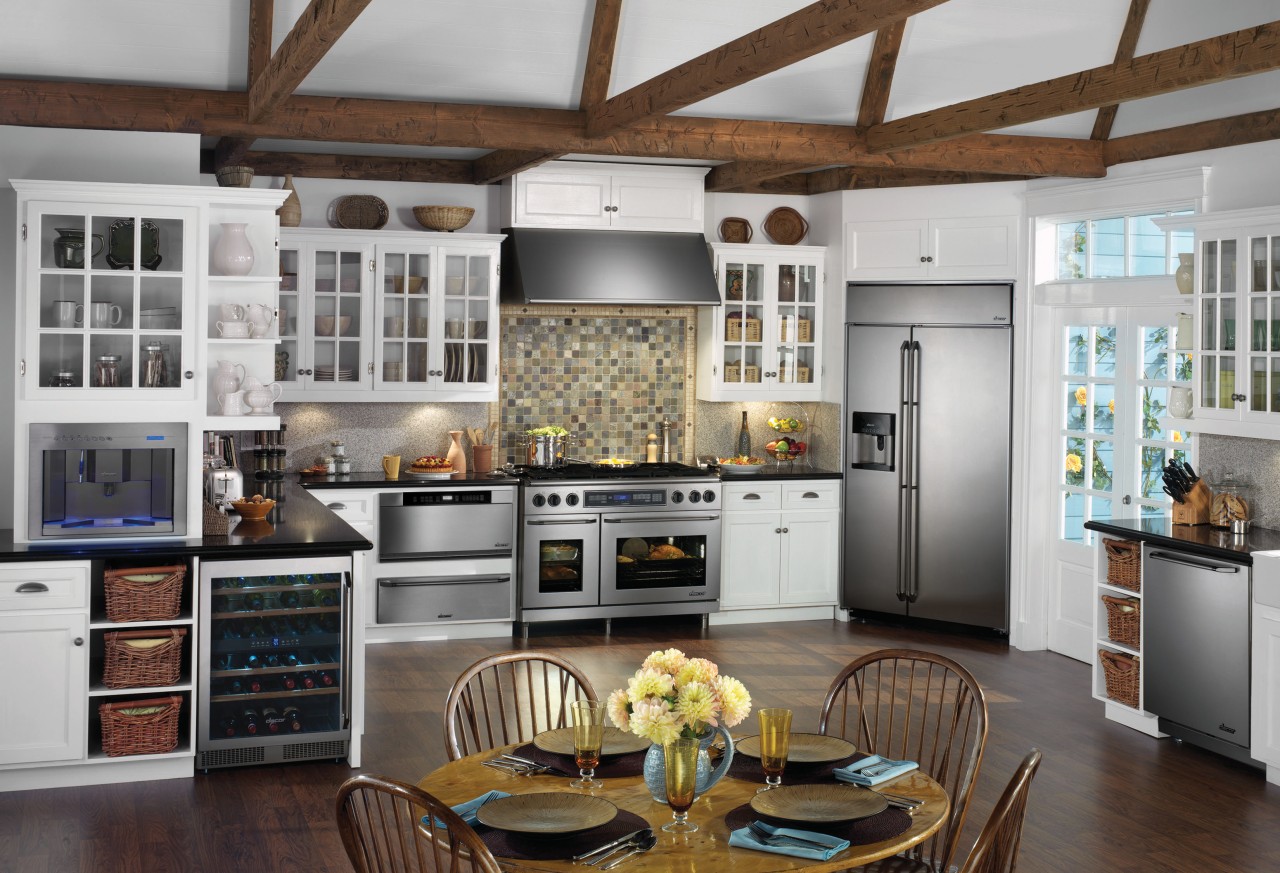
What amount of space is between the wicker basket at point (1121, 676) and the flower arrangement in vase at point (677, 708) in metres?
3.81

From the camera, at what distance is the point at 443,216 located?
779cm

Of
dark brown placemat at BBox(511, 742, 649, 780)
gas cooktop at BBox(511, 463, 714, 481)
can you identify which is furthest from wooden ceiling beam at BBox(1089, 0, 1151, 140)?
dark brown placemat at BBox(511, 742, 649, 780)

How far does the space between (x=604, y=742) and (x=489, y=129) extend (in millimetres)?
3669

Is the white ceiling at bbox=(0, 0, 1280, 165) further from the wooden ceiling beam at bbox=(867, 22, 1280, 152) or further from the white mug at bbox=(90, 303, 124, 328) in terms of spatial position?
the white mug at bbox=(90, 303, 124, 328)

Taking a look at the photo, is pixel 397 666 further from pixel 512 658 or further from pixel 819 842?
pixel 819 842

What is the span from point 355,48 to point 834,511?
165 inches

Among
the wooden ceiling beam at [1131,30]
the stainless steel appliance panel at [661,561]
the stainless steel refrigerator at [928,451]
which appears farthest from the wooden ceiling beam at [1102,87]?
the stainless steel appliance panel at [661,561]

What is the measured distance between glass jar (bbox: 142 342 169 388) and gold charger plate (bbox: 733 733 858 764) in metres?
3.17

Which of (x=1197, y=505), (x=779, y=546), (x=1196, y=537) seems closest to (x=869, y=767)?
(x=1196, y=537)

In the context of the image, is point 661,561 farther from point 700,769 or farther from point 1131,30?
point 700,769

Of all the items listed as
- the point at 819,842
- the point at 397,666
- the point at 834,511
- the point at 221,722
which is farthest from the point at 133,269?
the point at 834,511

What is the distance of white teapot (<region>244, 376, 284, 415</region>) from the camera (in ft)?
18.3

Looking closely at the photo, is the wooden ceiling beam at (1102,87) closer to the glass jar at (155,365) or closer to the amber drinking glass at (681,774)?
the amber drinking glass at (681,774)

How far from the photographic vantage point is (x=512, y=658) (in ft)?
11.6
